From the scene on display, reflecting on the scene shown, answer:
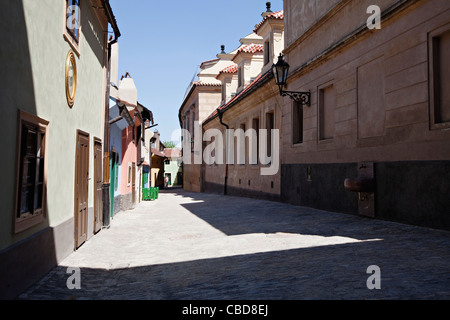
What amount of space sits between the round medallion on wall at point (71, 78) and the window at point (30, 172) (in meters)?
1.34

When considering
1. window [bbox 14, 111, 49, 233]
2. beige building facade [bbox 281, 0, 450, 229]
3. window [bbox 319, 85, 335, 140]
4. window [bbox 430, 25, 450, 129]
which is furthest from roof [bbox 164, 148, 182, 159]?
window [bbox 14, 111, 49, 233]

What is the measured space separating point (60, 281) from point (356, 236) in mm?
4712

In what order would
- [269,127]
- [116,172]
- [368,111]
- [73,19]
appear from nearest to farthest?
[73,19] < [368,111] < [116,172] < [269,127]

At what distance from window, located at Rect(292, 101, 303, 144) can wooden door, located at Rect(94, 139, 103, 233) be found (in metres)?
6.55

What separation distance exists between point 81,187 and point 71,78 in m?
2.15

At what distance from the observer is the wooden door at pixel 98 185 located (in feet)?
30.5

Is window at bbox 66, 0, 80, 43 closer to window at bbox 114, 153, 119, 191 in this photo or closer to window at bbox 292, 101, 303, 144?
window at bbox 114, 153, 119, 191

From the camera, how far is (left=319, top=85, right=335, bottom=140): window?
11.2 metres

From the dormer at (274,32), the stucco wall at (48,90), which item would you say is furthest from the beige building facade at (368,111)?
the stucco wall at (48,90)

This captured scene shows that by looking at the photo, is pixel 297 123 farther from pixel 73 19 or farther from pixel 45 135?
pixel 45 135

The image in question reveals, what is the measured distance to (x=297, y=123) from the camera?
13789 millimetres

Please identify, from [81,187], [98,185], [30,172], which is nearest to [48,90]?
[30,172]

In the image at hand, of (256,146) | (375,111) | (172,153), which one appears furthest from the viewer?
(172,153)
